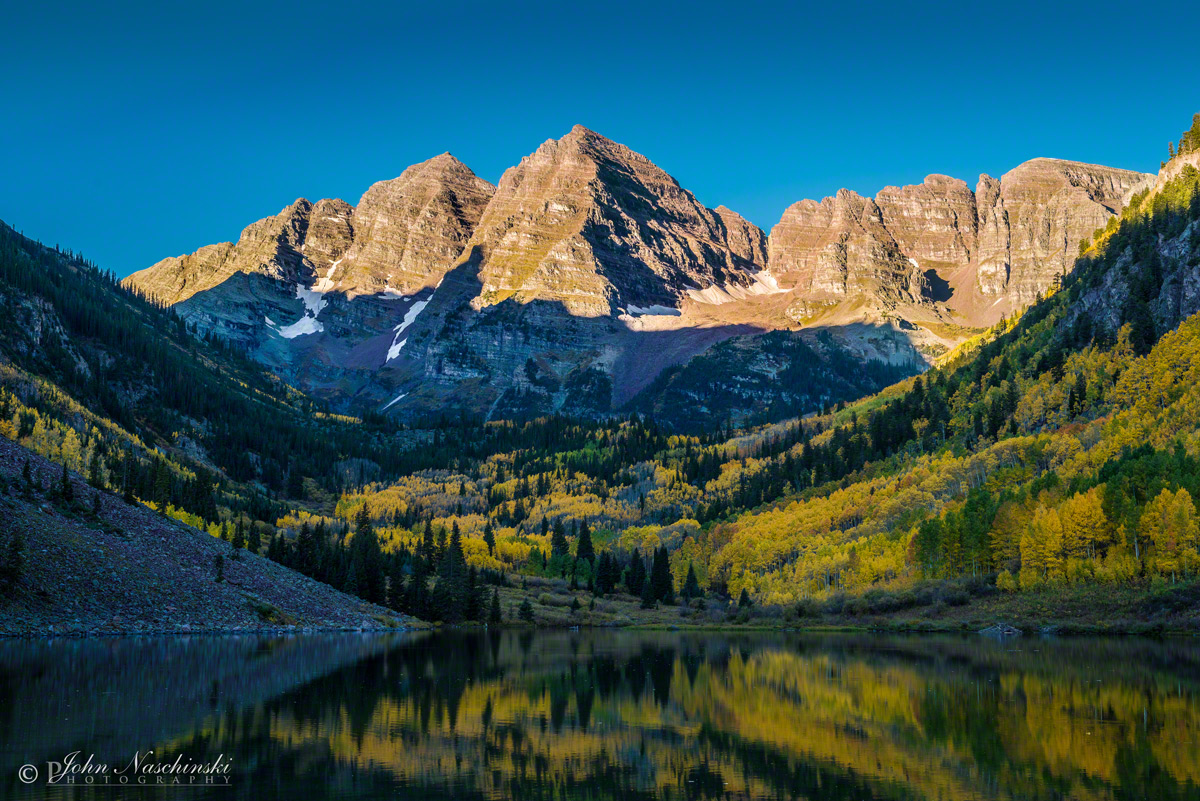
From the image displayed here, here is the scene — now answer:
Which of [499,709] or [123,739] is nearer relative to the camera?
[123,739]

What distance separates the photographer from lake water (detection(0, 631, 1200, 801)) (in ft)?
124

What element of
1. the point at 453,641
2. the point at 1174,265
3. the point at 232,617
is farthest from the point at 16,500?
the point at 1174,265

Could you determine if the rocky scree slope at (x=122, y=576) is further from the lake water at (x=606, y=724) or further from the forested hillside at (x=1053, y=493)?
the forested hillside at (x=1053, y=493)

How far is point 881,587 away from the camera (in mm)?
143875

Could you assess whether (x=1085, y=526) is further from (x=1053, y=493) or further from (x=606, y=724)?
(x=606, y=724)

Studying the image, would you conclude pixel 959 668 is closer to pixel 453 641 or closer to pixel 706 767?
pixel 706 767

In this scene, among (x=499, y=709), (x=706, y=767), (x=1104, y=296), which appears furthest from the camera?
(x=1104, y=296)

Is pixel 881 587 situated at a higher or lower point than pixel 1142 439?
lower

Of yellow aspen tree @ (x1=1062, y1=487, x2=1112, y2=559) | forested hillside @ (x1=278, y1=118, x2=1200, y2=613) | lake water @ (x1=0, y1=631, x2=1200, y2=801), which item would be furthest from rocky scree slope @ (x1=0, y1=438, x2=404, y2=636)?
yellow aspen tree @ (x1=1062, y1=487, x2=1112, y2=559)

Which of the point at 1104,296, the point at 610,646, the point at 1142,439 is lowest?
the point at 610,646

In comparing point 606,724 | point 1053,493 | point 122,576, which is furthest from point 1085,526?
point 122,576

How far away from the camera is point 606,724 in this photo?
53469 mm

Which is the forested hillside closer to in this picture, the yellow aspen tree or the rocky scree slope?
the yellow aspen tree

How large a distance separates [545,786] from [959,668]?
49.4 meters
